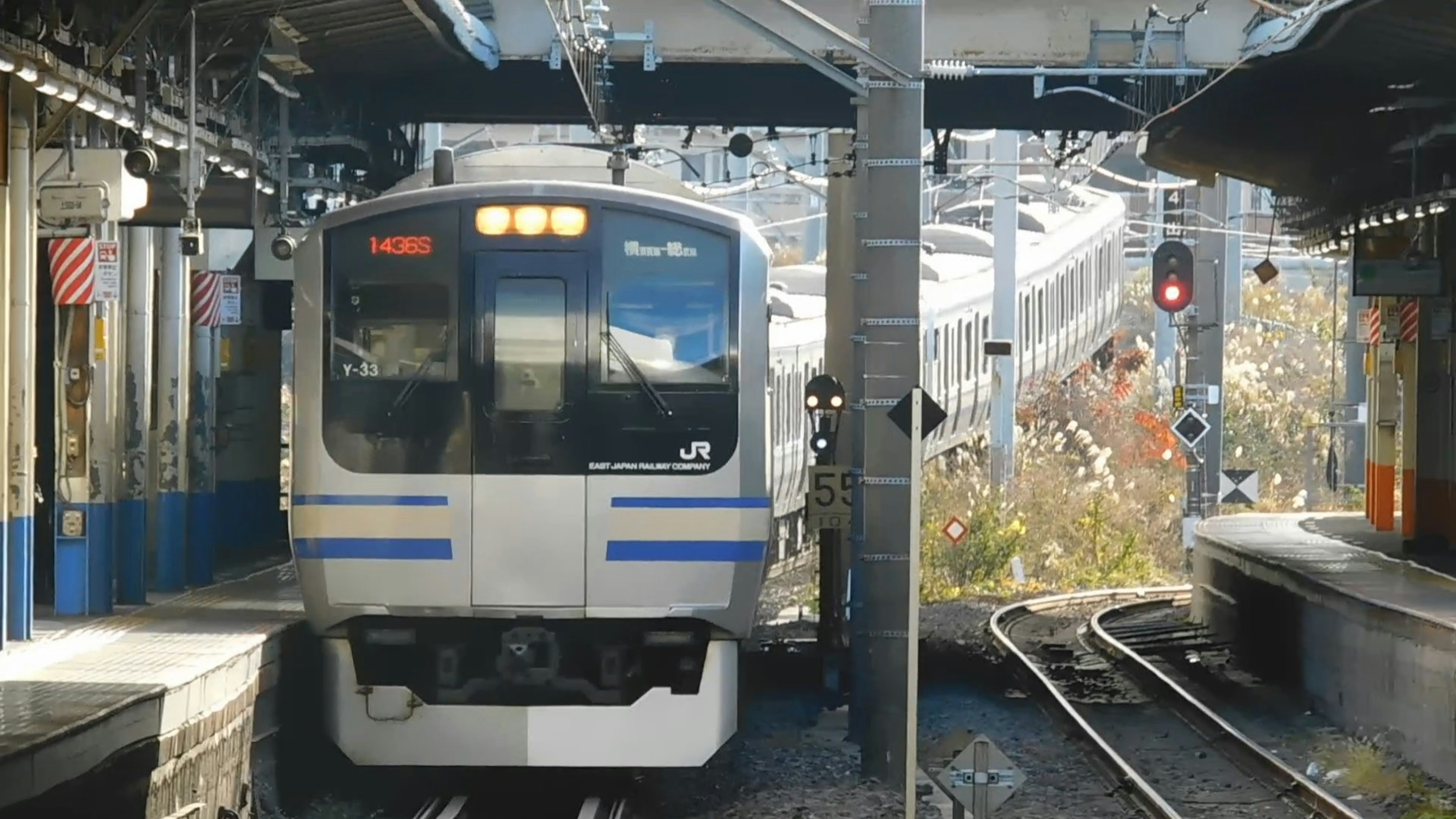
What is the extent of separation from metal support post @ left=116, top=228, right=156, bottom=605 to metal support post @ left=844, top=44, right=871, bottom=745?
466 centimetres

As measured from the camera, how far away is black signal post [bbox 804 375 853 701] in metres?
15.3

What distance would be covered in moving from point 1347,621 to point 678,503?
5.85 meters

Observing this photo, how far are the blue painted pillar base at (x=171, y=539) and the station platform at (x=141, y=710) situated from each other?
1967mm

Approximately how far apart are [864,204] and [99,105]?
13.9ft

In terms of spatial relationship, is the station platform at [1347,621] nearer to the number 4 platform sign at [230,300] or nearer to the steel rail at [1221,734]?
the steel rail at [1221,734]

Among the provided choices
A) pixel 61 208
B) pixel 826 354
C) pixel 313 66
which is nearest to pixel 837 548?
pixel 826 354

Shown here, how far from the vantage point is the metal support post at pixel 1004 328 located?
25.7 m

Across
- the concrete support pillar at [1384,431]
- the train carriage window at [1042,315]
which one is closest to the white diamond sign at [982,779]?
the concrete support pillar at [1384,431]

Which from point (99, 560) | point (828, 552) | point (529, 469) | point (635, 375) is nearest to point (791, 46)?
point (635, 375)

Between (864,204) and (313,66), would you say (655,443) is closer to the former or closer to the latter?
(864,204)

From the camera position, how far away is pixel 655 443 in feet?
34.4

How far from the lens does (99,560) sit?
44.7ft

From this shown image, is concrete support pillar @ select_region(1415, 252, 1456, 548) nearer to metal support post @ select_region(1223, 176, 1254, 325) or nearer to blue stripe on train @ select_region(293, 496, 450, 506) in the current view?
metal support post @ select_region(1223, 176, 1254, 325)

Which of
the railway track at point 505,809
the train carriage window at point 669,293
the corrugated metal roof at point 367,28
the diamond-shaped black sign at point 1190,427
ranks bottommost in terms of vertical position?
the railway track at point 505,809
